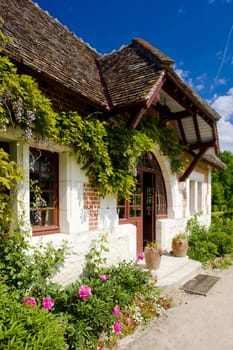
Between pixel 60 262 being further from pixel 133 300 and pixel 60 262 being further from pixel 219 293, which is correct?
pixel 219 293

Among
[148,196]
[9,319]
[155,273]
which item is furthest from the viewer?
[148,196]

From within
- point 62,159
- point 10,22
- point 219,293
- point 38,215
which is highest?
point 10,22

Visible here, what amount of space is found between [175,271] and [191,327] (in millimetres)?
1999

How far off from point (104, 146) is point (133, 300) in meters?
2.69

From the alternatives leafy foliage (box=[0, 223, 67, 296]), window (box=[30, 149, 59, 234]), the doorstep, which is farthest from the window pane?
the doorstep

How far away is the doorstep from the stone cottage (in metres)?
0.78

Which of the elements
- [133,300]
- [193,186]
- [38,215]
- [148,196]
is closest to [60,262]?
[38,215]

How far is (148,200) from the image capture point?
7.78m

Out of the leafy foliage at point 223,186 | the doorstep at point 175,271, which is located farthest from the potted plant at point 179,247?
the leafy foliage at point 223,186

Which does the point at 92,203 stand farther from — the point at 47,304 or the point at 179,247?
the point at 179,247

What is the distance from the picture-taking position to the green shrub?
2120 millimetres

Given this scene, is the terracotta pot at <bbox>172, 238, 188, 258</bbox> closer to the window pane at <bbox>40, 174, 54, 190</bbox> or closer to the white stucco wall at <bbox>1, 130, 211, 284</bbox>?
the white stucco wall at <bbox>1, 130, 211, 284</bbox>

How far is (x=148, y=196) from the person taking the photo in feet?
25.6

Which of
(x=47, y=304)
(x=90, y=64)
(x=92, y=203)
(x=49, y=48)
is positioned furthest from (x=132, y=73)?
(x=47, y=304)
